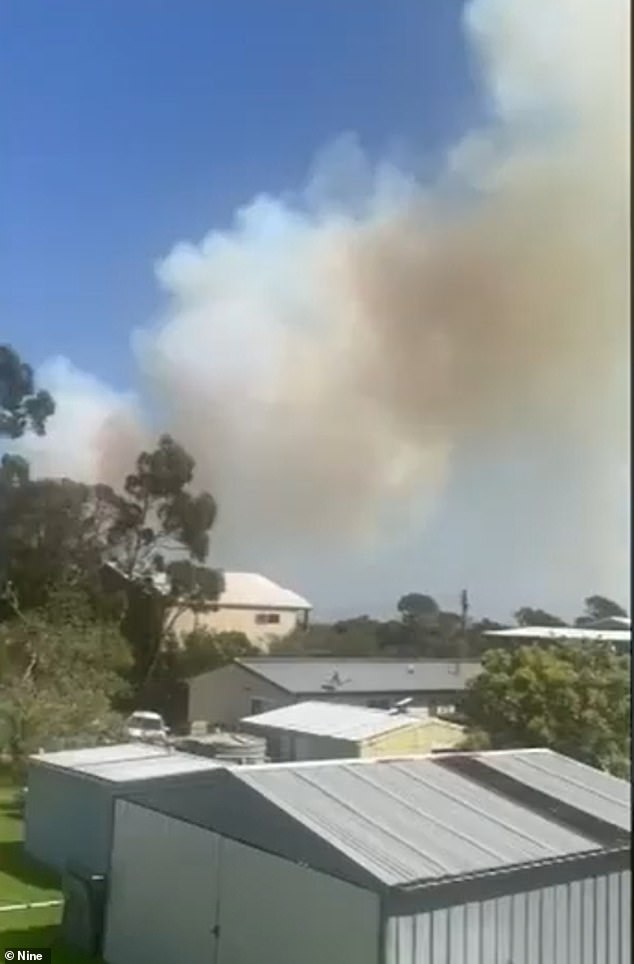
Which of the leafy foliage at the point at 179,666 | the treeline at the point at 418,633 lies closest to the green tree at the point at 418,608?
the treeline at the point at 418,633

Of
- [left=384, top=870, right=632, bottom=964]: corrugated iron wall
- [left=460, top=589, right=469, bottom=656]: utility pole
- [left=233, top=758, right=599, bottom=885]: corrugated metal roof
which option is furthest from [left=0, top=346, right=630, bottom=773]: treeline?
[left=384, top=870, right=632, bottom=964]: corrugated iron wall

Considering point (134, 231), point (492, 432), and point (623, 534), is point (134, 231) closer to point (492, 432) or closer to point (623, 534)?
point (492, 432)

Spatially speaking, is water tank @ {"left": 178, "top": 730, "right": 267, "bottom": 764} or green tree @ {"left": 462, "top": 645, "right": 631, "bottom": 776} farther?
water tank @ {"left": 178, "top": 730, "right": 267, "bottom": 764}

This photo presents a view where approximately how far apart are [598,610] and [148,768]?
85 cm

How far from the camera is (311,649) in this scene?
1745 mm

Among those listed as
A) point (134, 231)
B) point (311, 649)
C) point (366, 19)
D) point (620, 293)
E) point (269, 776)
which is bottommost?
point (269, 776)

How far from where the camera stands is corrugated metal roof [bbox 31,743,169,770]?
190cm

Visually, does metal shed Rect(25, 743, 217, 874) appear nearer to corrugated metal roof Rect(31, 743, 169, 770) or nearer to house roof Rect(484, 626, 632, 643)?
corrugated metal roof Rect(31, 743, 169, 770)

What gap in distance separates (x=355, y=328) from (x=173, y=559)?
0.52 meters

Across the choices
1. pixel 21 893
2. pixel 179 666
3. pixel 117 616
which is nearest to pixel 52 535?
pixel 117 616

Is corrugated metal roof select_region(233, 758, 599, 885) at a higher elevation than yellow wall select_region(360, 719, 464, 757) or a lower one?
lower

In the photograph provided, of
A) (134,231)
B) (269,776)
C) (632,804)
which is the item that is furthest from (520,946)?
(134,231)

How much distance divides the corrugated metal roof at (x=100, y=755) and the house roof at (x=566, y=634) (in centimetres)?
70

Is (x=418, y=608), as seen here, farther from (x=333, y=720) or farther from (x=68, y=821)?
(x=68, y=821)
